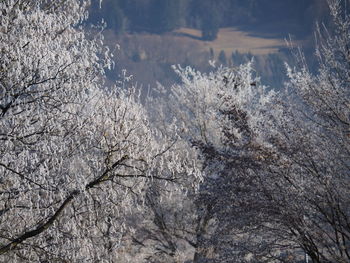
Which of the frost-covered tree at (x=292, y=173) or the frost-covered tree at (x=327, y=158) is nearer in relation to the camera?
the frost-covered tree at (x=327, y=158)

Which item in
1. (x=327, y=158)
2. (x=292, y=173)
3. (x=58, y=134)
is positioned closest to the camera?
(x=58, y=134)

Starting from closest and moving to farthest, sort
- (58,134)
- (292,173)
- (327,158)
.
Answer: (58,134) < (327,158) < (292,173)

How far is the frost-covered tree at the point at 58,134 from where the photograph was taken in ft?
18.0

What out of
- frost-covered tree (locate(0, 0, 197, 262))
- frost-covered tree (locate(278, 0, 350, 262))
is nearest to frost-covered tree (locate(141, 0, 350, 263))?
frost-covered tree (locate(278, 0, 350, 262))

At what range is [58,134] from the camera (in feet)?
19.7

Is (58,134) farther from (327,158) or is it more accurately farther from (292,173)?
(327,158)

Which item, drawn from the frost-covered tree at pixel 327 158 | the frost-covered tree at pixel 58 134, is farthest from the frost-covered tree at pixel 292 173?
the frost-covered tree at pixel 58 134

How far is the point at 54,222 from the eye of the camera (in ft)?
20.2

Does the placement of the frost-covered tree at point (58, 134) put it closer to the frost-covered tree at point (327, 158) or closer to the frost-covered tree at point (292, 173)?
the frost-covered tree at point (292, 173)

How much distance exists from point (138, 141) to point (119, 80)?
1.32m

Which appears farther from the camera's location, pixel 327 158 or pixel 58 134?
pixel 327 158

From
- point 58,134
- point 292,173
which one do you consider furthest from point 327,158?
point 58,134

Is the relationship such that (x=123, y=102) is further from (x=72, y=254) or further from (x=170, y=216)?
(x=170, y=216)

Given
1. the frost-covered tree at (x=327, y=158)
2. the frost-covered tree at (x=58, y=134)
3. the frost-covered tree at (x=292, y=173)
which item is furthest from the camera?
the frost-covered tree at (x=292, y=173)
